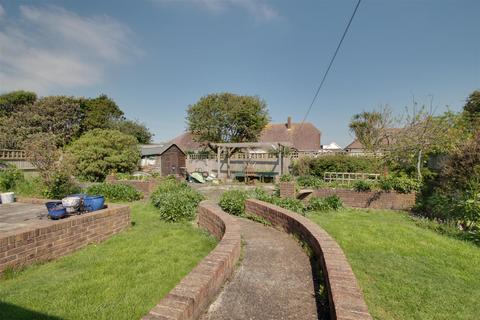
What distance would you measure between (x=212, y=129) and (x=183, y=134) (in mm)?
17664

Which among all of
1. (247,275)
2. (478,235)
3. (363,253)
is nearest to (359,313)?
(247,275)

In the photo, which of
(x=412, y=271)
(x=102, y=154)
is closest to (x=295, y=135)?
(x=102, y=154)

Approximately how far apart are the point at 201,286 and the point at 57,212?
16.6 feet

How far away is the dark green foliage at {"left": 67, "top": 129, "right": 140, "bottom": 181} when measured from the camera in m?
16.0

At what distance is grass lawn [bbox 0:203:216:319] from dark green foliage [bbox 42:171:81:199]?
533cm

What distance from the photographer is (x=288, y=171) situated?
61.7 feet

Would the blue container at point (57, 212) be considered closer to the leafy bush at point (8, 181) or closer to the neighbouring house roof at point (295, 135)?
the leafy bush at point (8, 181)

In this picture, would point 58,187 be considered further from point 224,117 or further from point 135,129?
point 135,129

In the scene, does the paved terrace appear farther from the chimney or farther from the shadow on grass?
the chimney

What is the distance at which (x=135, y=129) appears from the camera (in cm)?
4034

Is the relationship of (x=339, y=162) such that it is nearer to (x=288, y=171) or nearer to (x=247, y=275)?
(x=288, y=171)

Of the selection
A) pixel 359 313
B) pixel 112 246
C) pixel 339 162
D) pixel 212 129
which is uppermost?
pixel 212 129

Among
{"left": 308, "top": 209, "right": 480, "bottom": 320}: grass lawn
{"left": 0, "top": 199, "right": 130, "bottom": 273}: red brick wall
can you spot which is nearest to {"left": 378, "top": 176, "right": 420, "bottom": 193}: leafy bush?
{"left": 308, "top": 209, "right": 480, "bottom": 320}: grass lawn

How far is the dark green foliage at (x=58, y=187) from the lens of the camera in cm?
941
